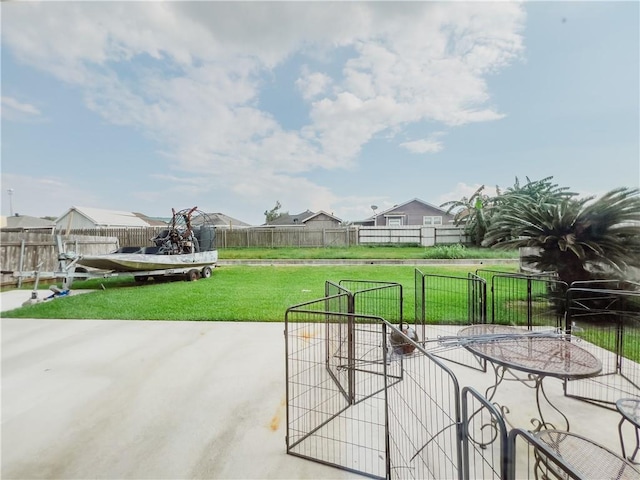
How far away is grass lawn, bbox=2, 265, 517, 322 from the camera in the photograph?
4.45 m

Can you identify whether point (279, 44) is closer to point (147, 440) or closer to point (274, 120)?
point (274, 120)

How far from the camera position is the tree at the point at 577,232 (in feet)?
11.2

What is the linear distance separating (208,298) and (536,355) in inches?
201

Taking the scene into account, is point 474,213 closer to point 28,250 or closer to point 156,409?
point 156,409

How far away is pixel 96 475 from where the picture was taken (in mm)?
1506

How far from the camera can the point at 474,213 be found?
1376 centimetres

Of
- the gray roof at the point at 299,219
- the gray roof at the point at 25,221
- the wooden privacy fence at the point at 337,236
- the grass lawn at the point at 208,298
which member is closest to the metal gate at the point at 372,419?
the grass lawn at the point at 208,298

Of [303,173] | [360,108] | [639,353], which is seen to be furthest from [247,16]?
[303,173]

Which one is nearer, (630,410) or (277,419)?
(630,410)

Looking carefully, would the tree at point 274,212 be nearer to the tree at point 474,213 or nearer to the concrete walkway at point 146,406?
the tree at point 474,213

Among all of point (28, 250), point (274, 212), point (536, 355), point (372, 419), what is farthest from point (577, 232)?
point (274, 212)

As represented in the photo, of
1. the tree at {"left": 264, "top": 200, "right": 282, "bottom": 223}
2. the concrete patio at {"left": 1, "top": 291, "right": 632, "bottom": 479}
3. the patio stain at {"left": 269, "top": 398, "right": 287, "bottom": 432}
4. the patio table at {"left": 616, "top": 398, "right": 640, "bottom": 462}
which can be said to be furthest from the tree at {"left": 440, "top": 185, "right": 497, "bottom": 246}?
the tree at {"left": 264, "top": 200, "right": 282, "bottom": 223}

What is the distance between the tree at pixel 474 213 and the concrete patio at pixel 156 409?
10559mm

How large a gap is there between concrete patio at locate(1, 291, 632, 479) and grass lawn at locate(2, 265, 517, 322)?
0.90m
